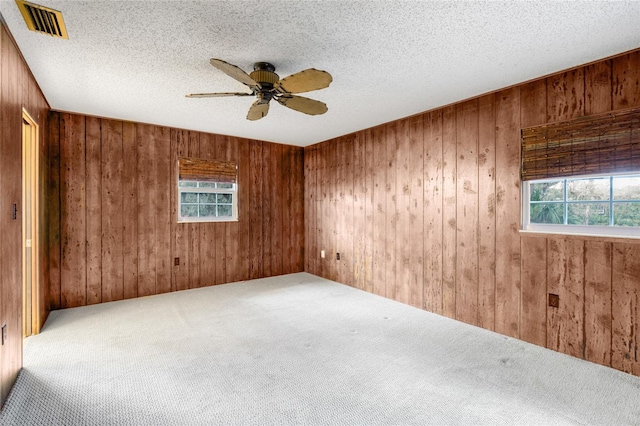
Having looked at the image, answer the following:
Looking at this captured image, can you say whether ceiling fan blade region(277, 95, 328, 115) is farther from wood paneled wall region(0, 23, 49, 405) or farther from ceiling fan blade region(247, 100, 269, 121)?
wood paneled wall region(0, 23, 49, 405)

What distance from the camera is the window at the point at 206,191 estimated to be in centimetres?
447

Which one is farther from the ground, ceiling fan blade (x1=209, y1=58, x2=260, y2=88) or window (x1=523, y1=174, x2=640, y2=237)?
ceiling fan blade (x1=209, y1=58, x2=260, y2=88)

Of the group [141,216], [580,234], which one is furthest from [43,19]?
[580,234]

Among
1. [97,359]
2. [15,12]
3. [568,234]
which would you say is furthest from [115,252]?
[568,234]

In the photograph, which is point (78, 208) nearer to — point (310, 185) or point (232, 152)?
point (232, 152)

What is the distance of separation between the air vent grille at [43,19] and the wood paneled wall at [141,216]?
217cm

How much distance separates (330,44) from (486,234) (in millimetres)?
2302

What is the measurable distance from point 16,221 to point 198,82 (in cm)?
171

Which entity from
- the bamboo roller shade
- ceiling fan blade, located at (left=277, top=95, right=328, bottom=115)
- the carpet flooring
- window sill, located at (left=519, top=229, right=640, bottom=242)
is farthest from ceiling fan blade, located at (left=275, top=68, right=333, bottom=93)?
the bamboo roller shade

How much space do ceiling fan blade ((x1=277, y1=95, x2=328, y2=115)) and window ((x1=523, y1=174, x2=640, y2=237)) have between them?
2.01 metres

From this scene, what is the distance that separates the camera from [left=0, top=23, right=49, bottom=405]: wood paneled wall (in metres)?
1.88

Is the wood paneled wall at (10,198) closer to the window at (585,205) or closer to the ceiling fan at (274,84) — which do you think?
the ceiling fan at (274,84)

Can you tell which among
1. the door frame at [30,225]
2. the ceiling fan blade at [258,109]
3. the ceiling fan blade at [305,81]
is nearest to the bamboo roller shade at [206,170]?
the door frame at [30,225]

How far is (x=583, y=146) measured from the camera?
2.44 metres
